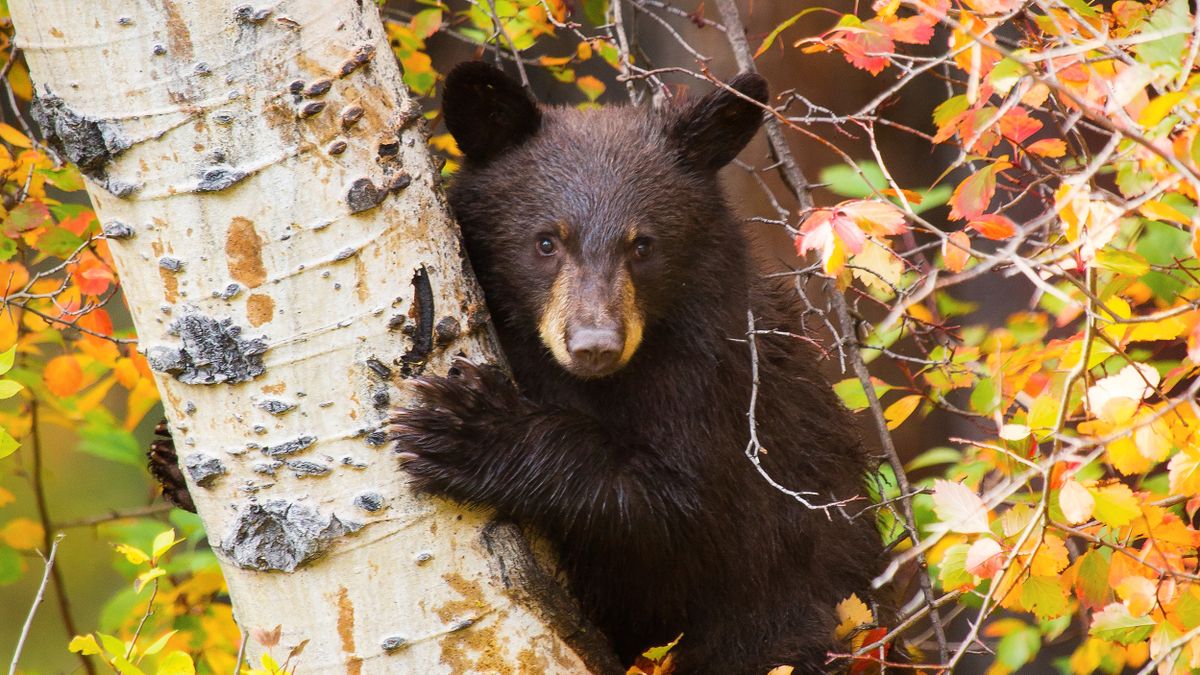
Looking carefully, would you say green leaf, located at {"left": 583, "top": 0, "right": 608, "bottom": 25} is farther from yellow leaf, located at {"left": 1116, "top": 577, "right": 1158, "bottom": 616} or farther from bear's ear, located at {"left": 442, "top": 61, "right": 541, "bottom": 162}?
yellow leaf, located at {"left": 1116, "top": 577, "right": 1158, "bottom": 616}

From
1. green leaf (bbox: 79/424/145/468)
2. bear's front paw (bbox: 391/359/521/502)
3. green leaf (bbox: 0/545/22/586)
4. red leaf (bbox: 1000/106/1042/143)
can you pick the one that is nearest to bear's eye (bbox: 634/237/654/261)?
bear's front paw (bbox: 391/359/521/502)

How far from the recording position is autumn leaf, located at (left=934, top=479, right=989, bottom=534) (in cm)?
224

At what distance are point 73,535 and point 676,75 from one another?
5.02m

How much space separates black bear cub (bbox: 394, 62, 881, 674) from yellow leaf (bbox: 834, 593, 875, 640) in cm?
4

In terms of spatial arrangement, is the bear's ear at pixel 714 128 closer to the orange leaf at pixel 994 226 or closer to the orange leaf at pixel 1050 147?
the orange leaf at pixel 1050 147

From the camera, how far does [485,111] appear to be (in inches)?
133

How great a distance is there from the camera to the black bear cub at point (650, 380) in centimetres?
302

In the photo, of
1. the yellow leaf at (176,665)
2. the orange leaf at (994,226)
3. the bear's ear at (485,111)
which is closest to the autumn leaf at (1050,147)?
the orange leaf at (994,226)

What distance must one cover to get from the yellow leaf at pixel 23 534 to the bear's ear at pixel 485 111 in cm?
260

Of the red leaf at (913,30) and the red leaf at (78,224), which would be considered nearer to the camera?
the red leaf at (913,30)

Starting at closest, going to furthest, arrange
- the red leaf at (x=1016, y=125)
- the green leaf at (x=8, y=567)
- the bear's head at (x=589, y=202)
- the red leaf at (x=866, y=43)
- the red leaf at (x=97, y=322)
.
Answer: the red leaf at (x=866, y=43) < the red leaf at (x=1016, y=125) < the bear's head at (x=589, y=202) < the red leaf at (x=97, y=322) < the green leaf at (x=8, y=567)

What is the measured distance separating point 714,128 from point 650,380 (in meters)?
0.81

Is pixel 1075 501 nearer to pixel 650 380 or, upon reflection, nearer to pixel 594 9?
pixel 650 380

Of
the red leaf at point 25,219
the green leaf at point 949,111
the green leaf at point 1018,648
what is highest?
the green leaf at point 949,111
